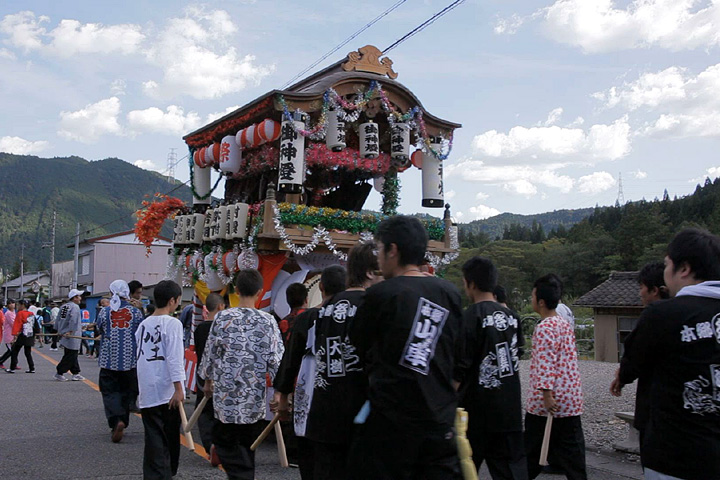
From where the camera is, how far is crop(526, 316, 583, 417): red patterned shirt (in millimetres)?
5594

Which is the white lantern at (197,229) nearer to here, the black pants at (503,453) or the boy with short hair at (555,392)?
the boy with short hair at (555,392)

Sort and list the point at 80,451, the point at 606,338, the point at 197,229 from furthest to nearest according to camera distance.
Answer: the point at 606,338, the point at 197,229, the point at 80,451

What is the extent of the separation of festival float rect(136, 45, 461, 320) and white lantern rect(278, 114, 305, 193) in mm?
15

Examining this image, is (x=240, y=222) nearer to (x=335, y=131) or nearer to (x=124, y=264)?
(x=335, y=131)

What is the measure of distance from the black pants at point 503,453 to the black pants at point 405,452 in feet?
5.21

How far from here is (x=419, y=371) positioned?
322cm

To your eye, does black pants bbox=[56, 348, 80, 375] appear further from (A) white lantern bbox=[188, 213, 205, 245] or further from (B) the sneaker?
(B) the sneaker

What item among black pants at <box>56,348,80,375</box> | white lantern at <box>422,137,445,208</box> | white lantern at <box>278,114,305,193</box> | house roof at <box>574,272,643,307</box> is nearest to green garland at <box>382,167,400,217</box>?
white lantern at <box>422,137,445,208</box>

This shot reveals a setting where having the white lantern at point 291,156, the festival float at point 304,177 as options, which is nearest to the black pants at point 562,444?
the festival float at point 304,177

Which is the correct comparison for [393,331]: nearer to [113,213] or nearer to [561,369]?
[561,369]

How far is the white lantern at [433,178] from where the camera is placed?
11297 millimetres

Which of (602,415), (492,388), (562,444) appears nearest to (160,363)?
(492,388)

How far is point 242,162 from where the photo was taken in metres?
11.5

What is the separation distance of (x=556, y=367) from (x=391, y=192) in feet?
20.6
